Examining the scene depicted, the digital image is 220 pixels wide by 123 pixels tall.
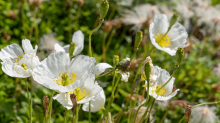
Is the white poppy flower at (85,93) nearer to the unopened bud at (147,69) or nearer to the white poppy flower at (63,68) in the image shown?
the white poppy flower at (63,68)

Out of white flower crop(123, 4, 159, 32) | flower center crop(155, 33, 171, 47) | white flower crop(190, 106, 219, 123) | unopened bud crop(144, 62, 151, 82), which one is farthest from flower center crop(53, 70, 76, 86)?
white flower crop(123, 4, 159, 32)

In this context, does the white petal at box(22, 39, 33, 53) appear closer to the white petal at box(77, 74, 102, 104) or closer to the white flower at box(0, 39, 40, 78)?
the white flower at box(0, 39, 40, 78)

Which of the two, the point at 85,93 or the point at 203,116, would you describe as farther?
the point at 203,116

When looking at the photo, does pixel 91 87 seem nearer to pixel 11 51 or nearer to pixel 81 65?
pixel 81 65

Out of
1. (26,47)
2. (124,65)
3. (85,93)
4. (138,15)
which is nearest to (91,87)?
(85,93)

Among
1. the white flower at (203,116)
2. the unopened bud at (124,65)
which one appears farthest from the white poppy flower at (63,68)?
the white flower at (203,116)

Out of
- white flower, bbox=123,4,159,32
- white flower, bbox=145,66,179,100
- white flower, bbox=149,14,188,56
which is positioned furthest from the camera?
white flower, bbox=123,4,159,32

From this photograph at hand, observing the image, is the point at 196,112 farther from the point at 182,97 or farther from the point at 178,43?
the point at 178,43
